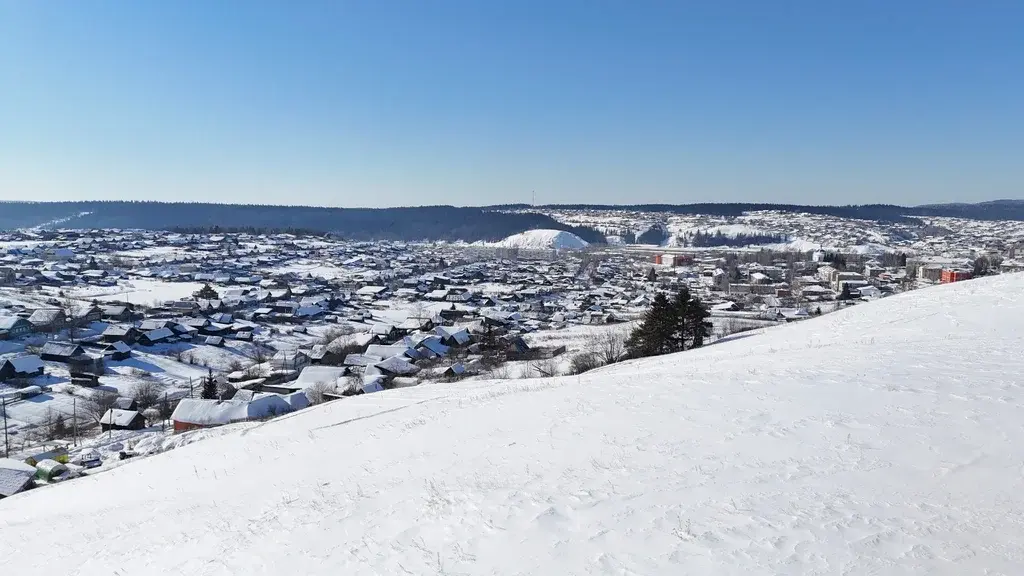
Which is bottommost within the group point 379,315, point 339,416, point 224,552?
point 379,315

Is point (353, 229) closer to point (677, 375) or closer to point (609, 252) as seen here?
point (609, 252)

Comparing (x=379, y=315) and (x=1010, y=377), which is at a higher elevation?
(x=1010, y=377)

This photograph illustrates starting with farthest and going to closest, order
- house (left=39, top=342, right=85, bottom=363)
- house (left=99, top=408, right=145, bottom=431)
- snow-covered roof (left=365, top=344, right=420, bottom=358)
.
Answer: snow-covered roof (left=365, top=344, right=420, bottom=358)
house (left=39, top=342, right=85, bottom=363)
house (left=99, top=408, right=145, bottom=431)

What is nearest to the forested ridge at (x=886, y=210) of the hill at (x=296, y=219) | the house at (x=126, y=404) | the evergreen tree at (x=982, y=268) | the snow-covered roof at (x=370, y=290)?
the hill at (x=296, y=219)

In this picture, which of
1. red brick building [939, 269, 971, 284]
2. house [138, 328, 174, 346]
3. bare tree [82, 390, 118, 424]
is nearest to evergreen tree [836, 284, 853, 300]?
red brick building [939, 269, 971, 284]

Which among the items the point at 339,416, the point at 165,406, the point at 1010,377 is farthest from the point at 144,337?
the point at 1010,377

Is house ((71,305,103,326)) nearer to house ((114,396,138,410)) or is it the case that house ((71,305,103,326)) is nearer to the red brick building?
house ((114,396,138,410))
